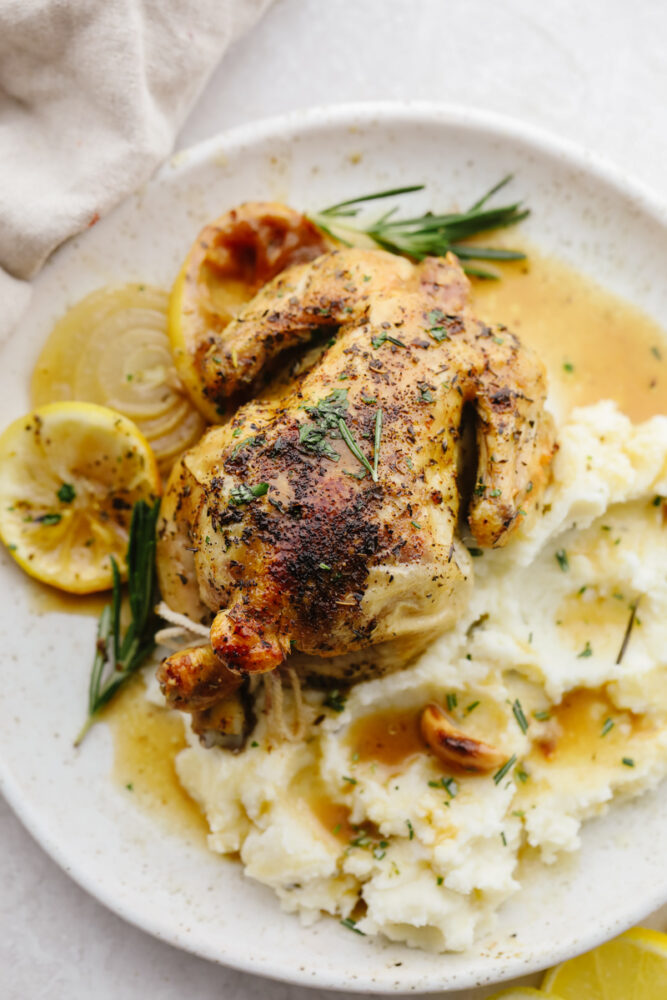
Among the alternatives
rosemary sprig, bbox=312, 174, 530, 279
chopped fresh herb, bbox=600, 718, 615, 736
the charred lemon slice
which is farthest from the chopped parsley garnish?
rosemary sprig, bbox=312, 174, 530, 279

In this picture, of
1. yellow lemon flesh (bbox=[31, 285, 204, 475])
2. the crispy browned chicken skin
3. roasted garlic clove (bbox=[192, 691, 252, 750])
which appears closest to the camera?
the crispy browned chicken skin

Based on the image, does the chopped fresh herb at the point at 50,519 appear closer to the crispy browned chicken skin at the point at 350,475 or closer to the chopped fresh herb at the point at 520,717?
the crispy browned chicken skin at the point at 350,475

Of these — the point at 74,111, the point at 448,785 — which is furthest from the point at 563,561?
the point at 74,111

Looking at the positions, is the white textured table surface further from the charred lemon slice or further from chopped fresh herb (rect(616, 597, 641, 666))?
chopped fresh herb (rect(616, 597, 641, 666))

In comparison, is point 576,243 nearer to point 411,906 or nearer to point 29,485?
point 29,485

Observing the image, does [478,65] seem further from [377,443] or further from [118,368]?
[377,443]

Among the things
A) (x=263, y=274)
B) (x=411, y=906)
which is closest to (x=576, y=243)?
(x=263, y=274)

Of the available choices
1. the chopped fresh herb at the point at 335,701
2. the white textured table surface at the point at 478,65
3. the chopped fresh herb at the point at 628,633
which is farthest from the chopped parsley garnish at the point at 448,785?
the white textured table surface at the point at 478,65
